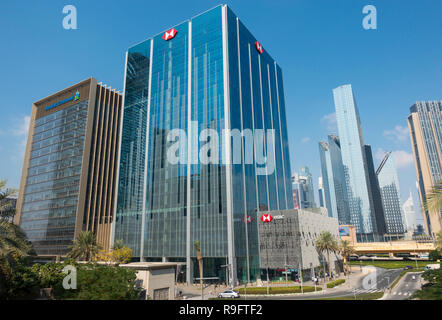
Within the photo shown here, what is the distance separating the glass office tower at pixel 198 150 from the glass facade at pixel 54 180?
1995 centimetres

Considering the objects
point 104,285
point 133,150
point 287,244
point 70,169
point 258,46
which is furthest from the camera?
point 258,46

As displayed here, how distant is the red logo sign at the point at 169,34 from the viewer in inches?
4053

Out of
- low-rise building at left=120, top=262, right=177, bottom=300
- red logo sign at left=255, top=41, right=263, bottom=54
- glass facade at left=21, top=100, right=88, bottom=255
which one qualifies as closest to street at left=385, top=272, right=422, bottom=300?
low-rise building at left=120, top=262, right=177, bottom=300

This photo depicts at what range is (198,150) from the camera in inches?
3381

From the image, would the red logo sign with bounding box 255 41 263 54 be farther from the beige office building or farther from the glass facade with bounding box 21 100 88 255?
the glass facade with bounding box 21 100 88 255

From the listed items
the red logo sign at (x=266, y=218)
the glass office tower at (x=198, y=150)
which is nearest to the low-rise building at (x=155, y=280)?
the glass office tower at (x=198, y=150)

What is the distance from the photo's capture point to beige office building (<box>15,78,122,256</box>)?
4262 inches

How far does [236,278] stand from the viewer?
75.1 metres

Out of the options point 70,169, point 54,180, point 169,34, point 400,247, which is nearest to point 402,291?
point 400,247

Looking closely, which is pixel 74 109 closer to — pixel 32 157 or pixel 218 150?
pixel 32 157

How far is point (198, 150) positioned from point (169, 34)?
47.5m

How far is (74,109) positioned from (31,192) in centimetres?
3974

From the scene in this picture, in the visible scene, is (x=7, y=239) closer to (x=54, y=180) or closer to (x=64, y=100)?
(x=54, y=180)
